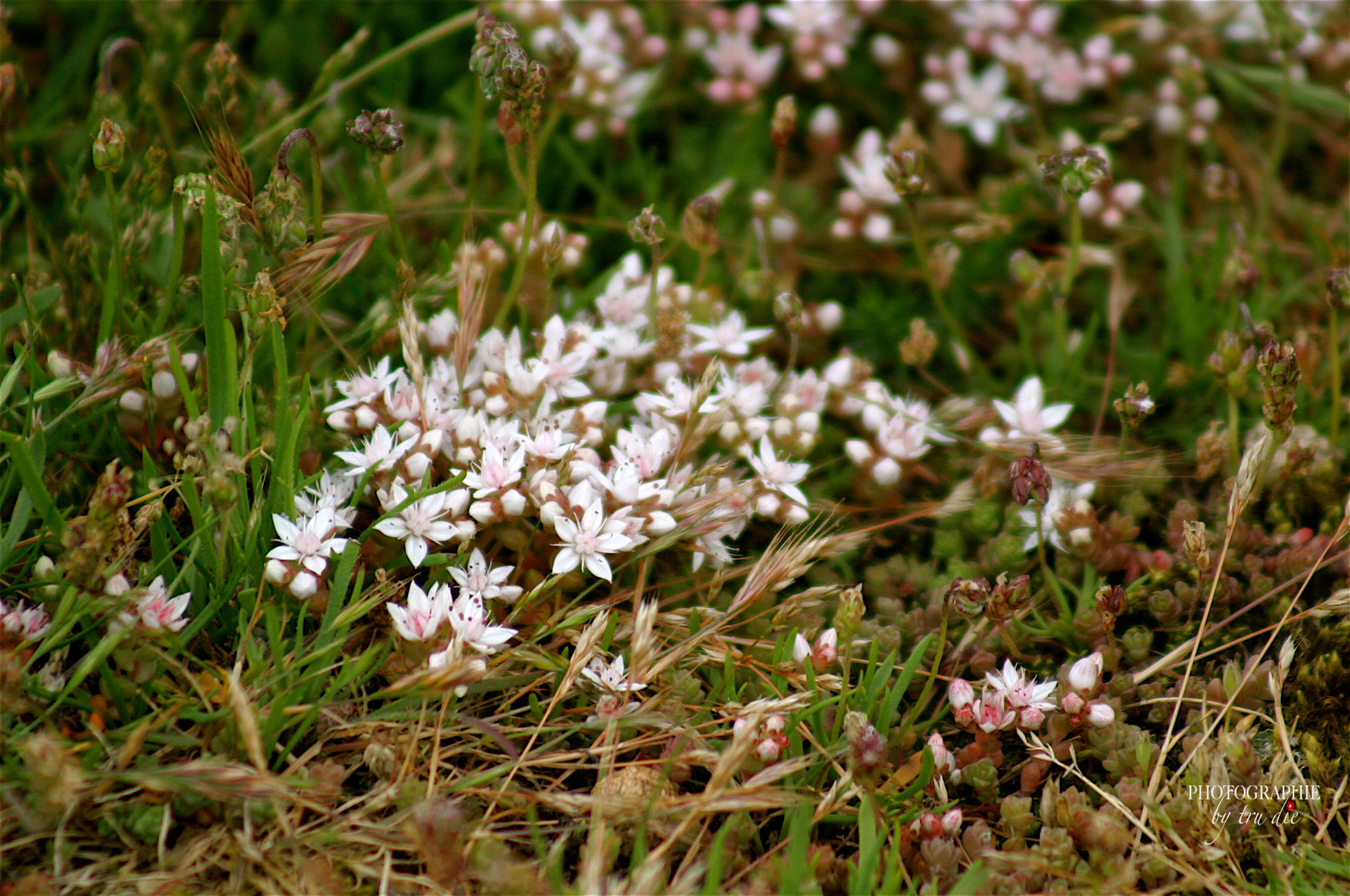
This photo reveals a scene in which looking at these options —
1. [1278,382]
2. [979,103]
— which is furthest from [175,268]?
[979,103]

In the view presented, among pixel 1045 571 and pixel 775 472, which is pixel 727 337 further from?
pixel 1045 571

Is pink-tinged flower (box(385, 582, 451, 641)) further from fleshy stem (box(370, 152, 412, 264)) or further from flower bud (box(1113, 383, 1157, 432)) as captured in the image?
flower bud (box(1113, 383, 1157, 432))

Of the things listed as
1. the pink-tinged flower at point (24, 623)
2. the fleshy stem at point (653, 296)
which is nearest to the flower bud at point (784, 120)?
the fleshy stem at point (653, 296)

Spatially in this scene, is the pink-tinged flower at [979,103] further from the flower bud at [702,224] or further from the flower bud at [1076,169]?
the flower bud at [702,224]

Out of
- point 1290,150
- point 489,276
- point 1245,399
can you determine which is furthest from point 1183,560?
point 1290,150

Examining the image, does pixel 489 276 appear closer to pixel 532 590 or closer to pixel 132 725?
pixel 532 590

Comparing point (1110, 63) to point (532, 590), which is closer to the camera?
point (532, 590)
